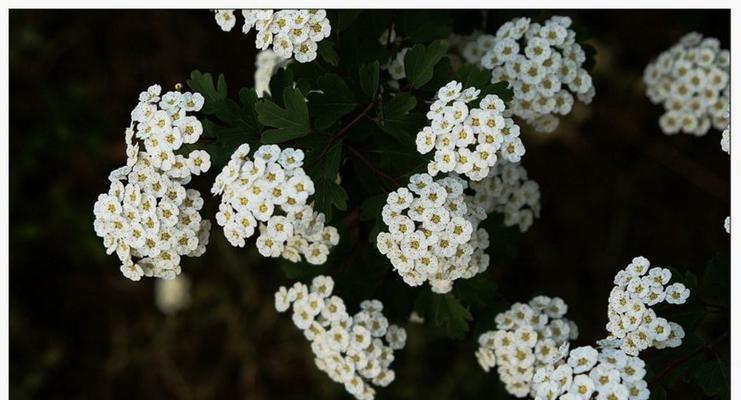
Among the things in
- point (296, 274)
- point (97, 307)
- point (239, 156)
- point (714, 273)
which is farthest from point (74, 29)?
point (714, 273)

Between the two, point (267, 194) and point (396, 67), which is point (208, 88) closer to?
point (267, 194)

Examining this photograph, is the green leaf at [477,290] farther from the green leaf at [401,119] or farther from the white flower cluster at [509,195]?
the green leaf at [401,119]

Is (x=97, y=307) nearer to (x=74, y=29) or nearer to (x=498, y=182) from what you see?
(x=74, y=29)

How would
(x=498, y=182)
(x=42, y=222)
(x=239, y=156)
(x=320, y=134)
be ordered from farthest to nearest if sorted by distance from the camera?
(x=42, y=222)
(x=498, y=182)
(x=320, y=134)
(x=239, y=156)

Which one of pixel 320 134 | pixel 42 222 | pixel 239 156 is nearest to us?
pixel 239 156

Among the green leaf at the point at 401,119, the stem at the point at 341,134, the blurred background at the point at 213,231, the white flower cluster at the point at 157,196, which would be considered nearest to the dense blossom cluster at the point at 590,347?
the green leaf at the point at 401,119

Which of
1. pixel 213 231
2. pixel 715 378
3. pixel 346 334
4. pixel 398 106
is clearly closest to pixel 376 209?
pixel 398 106
